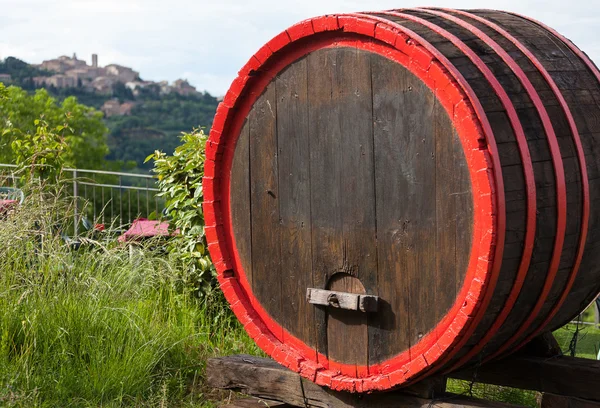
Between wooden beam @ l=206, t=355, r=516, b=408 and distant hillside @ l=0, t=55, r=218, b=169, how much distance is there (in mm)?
39715

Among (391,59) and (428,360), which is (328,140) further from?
(428,360)

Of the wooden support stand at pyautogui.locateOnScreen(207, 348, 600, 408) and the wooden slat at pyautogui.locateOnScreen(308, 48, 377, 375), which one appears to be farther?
the wooden support stand at pyautogui.locateOnScreen(207, 348, 600, 408)

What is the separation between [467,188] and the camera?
117 inches

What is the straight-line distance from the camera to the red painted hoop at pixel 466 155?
290cm

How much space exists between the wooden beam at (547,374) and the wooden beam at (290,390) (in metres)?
0.36

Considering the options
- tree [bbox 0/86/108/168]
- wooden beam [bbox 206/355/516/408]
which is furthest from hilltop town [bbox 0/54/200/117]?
wooden beam [bbox 206/355/516/408]

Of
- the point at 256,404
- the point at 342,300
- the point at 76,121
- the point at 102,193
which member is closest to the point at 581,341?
the point at 256,404

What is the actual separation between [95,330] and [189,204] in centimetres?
142

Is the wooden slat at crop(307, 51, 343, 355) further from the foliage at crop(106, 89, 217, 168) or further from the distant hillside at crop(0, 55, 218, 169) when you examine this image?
the foliage at crop(106, 89, 217, 168)

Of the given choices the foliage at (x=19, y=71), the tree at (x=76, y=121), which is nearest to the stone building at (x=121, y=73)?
the foliage at (x=19, y=71)

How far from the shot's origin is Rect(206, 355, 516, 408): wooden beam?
3441 millimetres

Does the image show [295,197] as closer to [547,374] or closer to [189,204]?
[547,374]

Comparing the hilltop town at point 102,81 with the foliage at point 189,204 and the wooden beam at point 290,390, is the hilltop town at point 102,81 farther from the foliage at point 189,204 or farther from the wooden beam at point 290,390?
the wooden beam at point 290,390

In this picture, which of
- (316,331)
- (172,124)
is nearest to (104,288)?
(316,331)
